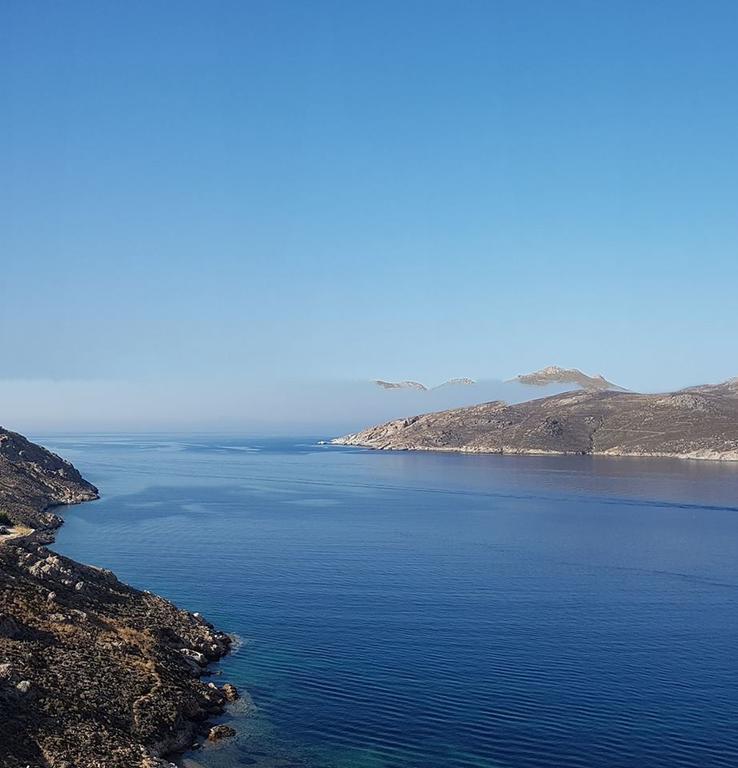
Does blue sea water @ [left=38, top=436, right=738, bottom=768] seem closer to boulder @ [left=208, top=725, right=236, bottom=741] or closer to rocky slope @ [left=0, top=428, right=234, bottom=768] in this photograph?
boulder @ [left=208, top=725, right=236, bottom=741]

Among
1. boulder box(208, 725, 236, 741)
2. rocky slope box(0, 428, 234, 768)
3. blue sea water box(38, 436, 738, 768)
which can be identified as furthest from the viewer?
boulder box(208, 725, 236, 741)

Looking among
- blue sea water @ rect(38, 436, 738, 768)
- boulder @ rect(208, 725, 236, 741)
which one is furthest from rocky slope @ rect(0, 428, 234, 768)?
blue sea water @ rect(38, 436, 738, 768)

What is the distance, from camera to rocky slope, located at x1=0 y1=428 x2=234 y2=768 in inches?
1455

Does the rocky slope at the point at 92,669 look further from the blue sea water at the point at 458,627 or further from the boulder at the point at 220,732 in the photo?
the blue sea water at the point at 458,627

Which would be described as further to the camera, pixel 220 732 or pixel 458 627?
pixel 458 627

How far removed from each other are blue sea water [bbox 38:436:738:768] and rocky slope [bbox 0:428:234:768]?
2595 millimetres

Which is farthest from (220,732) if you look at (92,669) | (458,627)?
(458,627)

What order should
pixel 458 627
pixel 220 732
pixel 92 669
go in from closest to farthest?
pixel 220 732, pixel 92 669, pixel 458 627

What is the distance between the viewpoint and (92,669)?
4434 centimetres

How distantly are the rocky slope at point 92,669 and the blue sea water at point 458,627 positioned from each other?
2.59 meters

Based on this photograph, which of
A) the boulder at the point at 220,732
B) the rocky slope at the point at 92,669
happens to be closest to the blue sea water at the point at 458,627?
the boulder at the point at 220,732

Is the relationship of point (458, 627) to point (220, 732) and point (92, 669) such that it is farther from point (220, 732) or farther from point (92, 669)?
point (92, 669)

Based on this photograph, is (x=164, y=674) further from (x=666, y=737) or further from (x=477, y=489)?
(x=477, y=489)

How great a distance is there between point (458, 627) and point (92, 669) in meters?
29.1
